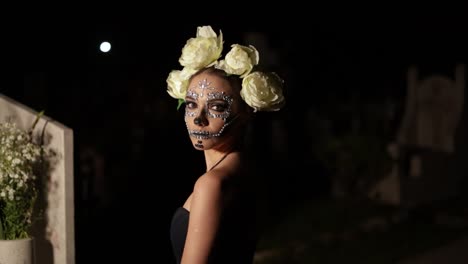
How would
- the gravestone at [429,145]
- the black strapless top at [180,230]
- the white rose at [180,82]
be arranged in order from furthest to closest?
the gravestone at [429,145] < the white rose at [180,82] < the black strapless top at [180,230]

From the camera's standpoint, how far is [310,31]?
12.8m

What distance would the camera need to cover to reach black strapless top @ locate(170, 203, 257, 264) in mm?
2908

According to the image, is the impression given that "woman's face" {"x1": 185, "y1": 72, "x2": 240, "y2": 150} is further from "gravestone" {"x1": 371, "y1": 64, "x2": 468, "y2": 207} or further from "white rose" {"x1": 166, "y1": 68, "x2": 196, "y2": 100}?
"gravestone" {"x1": 371, "y1": 64, "x2": 468, "y2": 207}

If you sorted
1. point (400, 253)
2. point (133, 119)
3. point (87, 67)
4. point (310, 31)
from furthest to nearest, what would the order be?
point (310, 31), point (133, 119), point (87, 67), point (400, 253)

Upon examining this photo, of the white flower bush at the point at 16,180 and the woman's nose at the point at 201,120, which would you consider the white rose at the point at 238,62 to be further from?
the white flower bush at the point at 16,180

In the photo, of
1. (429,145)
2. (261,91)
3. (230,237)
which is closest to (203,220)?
(230,237)

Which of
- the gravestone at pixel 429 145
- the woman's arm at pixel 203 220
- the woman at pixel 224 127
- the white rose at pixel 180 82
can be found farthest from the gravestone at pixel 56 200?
the gravestone at pixel 429 145

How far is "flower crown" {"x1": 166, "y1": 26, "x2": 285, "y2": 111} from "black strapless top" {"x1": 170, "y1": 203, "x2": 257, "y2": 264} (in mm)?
510

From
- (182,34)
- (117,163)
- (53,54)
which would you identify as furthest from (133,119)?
Result: (53,54)

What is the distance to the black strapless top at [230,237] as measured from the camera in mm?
2908

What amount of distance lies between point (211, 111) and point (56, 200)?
1.43 metres

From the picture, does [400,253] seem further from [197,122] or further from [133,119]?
[197,122]

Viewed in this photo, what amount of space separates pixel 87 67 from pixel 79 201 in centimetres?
470

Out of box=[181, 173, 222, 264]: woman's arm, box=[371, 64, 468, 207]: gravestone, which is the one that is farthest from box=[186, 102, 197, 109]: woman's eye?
box=[371, 64, 468, 207]: gravestone
